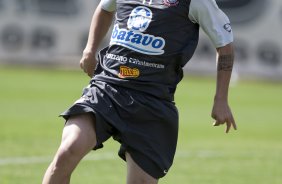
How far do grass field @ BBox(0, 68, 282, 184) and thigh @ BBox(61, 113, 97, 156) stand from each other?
2.81 m

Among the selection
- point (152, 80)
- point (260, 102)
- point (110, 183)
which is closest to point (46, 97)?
point (260, 102)

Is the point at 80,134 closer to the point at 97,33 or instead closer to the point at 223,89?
the point at 223,89

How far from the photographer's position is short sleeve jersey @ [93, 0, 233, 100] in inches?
263

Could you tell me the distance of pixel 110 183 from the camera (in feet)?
30.3

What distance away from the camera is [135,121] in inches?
262

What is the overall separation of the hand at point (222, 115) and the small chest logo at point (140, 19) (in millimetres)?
832

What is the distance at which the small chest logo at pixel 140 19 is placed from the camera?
6.72 m

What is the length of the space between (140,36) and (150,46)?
0.11 m

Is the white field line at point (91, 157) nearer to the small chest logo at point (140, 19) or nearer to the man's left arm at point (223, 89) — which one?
the small chest logo at point (140, 19)

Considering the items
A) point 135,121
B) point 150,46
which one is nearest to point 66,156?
point 135,121

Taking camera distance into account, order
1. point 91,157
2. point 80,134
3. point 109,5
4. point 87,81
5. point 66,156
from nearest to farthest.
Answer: point 66,156 → point 80,134 → point 109,5 → point 91,157 → point 87,81

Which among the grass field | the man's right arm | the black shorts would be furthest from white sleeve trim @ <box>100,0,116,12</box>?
the grass field

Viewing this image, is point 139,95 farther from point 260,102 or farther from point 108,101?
point 260,102

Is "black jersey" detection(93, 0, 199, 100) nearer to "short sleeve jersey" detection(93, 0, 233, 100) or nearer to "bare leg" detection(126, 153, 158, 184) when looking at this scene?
"short sleeve jersey" detection(93, 0, 233, 100)
